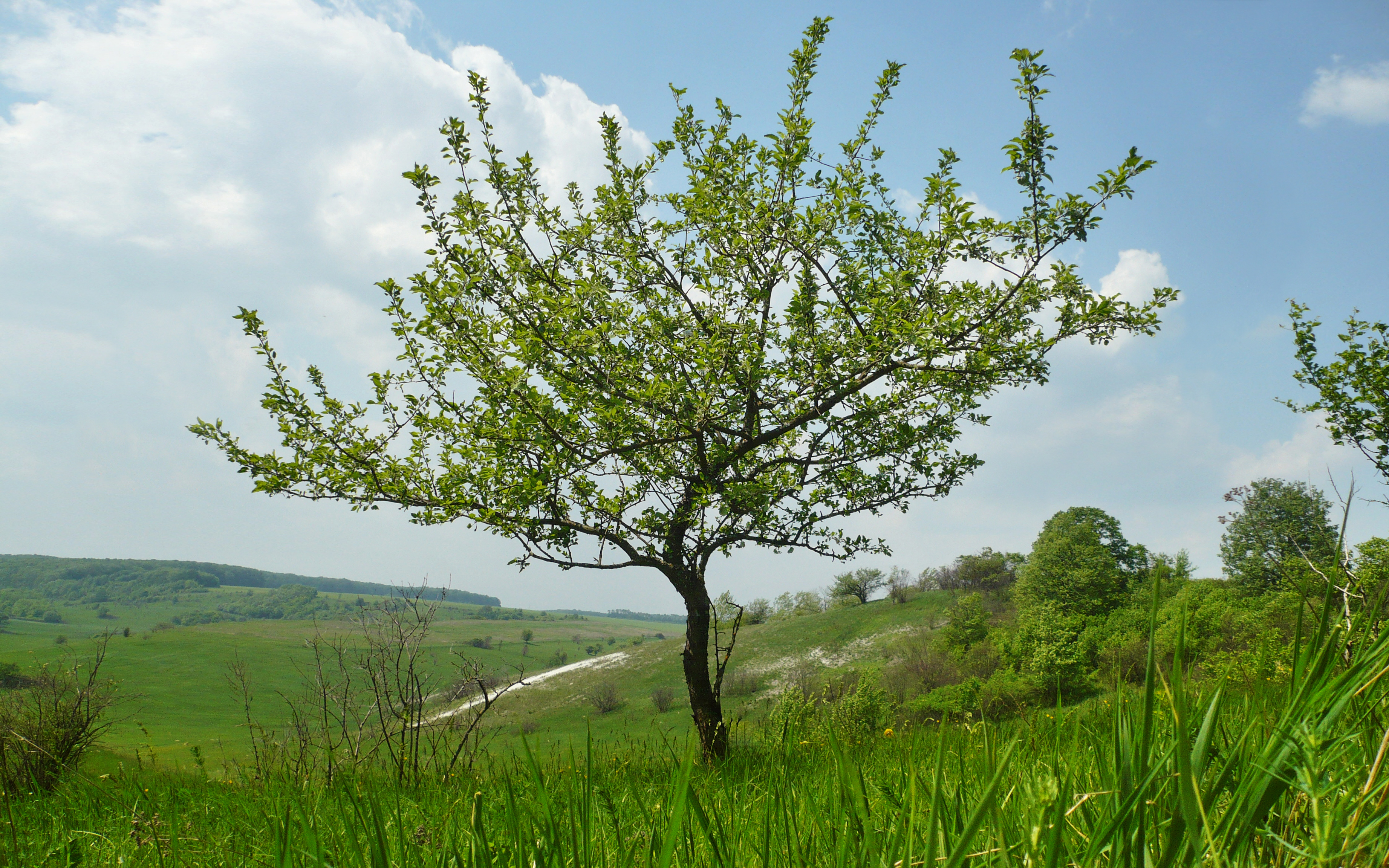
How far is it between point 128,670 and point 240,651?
14665 millimetres

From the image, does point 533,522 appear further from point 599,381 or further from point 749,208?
point 749,208

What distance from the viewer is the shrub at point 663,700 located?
50281mm

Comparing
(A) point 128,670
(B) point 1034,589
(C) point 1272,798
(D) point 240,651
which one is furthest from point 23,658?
(C) point 1272,798

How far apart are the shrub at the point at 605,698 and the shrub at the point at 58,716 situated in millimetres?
47564

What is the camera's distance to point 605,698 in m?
58.0

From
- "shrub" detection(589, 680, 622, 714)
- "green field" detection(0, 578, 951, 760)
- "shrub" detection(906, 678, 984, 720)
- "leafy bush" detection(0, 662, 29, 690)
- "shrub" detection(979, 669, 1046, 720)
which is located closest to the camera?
"shrub" detection(906, 678, 984, 720)

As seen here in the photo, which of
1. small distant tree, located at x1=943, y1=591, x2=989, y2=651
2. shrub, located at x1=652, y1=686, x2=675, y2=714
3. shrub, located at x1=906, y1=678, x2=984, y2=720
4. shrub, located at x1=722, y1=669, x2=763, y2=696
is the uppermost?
small distant tree, located at x1=943, y1=591, x2=989, y2=651

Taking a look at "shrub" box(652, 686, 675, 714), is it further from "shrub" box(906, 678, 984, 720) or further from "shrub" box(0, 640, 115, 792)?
"shrub" box(0, 640, 115, 792)

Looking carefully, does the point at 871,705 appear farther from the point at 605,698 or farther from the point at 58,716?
the point at 605,698

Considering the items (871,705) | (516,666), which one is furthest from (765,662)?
(516,666)

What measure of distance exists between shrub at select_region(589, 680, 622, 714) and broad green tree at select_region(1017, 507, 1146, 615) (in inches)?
1340

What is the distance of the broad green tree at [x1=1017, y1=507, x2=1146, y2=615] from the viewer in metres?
43.8

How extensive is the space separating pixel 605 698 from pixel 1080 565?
38.8 m

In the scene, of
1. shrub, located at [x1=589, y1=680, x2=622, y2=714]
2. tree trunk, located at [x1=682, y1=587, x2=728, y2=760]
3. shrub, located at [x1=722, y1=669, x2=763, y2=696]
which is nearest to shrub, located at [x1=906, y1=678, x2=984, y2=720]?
shrub, located at [x1=722, y1=669, x2=763, y2=696]
